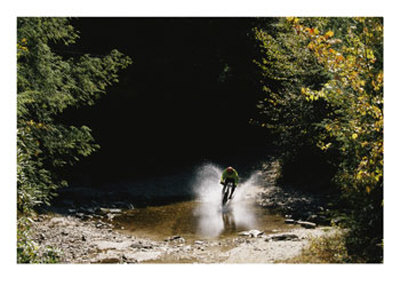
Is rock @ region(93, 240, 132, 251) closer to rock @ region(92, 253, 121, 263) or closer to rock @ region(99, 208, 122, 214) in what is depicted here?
rock @ region(92, 253, 121, 263)

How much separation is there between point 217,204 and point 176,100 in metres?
9.15

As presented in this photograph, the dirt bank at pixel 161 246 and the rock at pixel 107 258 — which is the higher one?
the dirt bank at pixel 161 246

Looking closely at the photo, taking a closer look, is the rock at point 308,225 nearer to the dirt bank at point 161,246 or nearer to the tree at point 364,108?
the dirt bank at point 161,246

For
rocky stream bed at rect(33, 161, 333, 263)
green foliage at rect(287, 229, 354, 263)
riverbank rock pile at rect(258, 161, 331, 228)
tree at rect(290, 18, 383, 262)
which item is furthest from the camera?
riverbank rock pile at rect(258, 161, 331, 228)

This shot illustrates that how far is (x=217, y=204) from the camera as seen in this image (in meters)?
15.0

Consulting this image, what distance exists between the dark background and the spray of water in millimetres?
2723

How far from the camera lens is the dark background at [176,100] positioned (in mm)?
20000

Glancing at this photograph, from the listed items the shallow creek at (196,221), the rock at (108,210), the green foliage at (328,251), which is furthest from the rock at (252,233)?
the rock at (108,210)

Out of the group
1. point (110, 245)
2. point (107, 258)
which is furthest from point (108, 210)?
point (107, 258)

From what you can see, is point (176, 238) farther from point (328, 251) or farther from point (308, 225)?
point (328, 251)

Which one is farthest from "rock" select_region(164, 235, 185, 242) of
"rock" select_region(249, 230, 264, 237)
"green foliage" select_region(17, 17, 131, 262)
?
"green foliage" select_region(17, 17, 131, 262)

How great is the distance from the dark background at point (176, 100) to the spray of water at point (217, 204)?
8.93ft

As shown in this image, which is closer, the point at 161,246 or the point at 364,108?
the point at 364,108

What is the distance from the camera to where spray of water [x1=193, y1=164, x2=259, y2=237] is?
1182 centimetres
